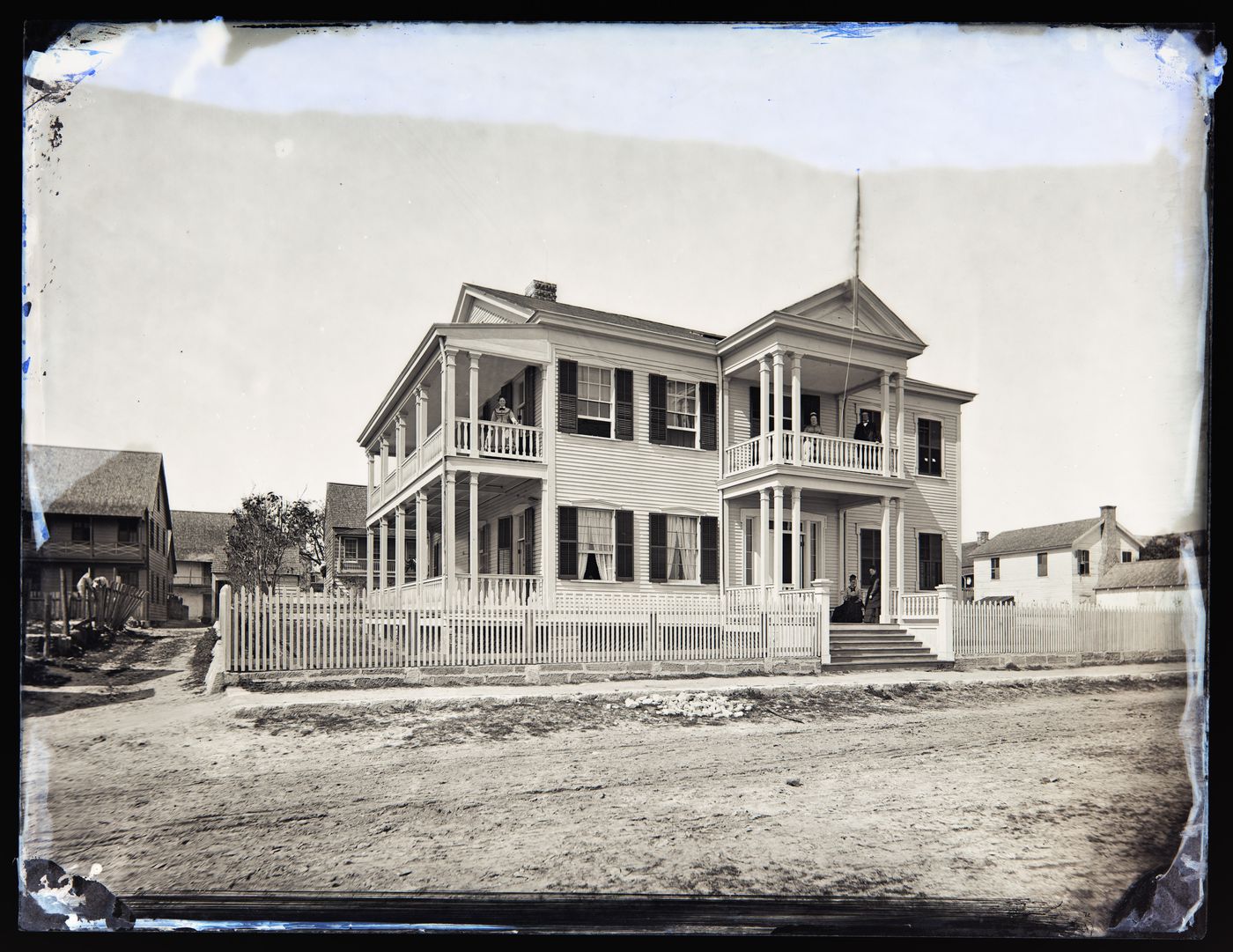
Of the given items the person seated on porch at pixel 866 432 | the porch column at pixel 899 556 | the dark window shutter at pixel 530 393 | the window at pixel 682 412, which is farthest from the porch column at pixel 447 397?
the porch column at pixel 899 556

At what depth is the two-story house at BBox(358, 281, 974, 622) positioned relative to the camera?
15.4 meters

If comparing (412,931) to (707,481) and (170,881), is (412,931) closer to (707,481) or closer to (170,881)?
(170,881)

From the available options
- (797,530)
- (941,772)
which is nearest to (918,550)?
(797,530)

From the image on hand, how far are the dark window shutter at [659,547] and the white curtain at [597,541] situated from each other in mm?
862

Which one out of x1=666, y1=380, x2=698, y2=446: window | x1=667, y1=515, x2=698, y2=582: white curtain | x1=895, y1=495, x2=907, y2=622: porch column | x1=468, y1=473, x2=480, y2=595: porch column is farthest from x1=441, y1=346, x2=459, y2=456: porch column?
x1=895, y1=495, x2=907, y2=622: porch column

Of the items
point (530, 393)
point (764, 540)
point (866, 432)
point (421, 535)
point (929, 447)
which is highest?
point (530, 393)

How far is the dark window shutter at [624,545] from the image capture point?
1622cm

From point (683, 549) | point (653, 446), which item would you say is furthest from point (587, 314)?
point (683, 549)

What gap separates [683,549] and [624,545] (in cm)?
131

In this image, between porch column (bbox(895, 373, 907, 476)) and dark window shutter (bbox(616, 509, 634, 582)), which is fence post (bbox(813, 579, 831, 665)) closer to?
dark window shutter (bbox(616, 509, 634, 582))

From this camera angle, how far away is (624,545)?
1631 centimetres

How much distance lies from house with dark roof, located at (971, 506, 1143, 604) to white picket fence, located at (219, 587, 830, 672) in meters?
3.93

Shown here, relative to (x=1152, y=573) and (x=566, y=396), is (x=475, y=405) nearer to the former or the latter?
(x=566, y=396)

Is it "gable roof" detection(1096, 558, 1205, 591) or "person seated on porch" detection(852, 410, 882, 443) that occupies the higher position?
"person seated on porch" detection(852, 410, 882, 443)
